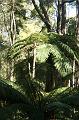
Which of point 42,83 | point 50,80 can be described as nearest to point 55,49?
point 42,83

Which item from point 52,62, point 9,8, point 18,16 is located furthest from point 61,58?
point 18,16

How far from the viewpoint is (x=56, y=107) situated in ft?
21.1

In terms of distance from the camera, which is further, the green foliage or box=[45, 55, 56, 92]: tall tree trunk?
box=[45, 55, 56, 92]: tall tree trunk

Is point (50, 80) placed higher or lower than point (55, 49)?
lower

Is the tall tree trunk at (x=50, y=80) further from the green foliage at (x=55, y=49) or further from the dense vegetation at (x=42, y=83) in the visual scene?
the green foliage at (x=55, y=49)

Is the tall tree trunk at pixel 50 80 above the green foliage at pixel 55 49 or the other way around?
the other way around

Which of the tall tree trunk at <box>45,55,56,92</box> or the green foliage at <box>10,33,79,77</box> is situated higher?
the green foliage at <box>10,33,79,77</box>

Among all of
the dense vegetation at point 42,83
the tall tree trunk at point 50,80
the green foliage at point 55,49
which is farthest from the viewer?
the tall tree trunk at point 50,80

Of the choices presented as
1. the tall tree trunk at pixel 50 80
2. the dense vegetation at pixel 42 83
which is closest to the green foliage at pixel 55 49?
the dense vegetation at pixel 42 83

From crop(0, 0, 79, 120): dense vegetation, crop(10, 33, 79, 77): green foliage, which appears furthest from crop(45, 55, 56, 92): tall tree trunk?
crop(10, 33, 79, 77): green foliage

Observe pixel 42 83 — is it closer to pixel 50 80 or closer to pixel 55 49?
pixel 50 80

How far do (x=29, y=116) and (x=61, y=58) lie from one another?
1770 mm

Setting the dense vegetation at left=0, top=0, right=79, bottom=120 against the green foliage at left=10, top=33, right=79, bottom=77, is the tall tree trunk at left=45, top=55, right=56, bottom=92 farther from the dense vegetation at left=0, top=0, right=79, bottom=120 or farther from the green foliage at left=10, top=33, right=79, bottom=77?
the green foliage at left=10, top=33, right=79, bottom=77

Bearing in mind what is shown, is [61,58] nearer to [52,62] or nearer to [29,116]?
[52,62]
